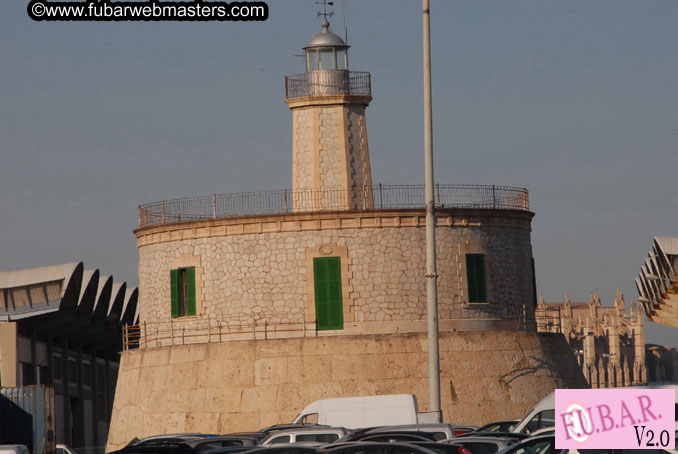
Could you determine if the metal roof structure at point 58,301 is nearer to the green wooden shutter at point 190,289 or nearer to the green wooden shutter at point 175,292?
the green wooden shutter at point 175,292

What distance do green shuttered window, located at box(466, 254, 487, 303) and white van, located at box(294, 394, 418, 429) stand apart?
7.81 m

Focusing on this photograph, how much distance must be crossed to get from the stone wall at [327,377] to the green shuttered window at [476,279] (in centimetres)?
149

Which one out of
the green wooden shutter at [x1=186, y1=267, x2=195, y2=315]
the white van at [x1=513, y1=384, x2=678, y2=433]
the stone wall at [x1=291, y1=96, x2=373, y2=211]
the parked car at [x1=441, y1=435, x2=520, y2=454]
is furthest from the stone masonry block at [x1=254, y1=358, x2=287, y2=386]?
the parked car at [x1=441, y1=435, x2=520, y2=454]

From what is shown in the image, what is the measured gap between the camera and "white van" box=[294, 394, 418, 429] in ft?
97.7

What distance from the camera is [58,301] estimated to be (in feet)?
149

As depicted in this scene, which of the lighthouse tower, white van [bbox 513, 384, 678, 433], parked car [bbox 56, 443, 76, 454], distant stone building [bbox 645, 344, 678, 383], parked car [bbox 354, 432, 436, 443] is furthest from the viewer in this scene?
distant stone building [bbox 645, 344, 678, 383]

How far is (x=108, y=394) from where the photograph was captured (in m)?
60.5

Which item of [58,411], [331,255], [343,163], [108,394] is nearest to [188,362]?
[331,255]

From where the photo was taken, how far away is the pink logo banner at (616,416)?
29.9 ft

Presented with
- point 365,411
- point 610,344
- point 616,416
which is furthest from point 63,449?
point 610,344

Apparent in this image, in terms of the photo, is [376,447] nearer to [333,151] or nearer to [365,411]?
[365,411]

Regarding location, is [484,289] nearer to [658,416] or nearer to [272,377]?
[272,377]

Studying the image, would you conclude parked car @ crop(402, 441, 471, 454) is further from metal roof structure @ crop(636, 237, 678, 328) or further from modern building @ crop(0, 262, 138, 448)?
modern building @ crop(0, 262, 138, 448)

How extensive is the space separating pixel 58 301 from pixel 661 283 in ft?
73.9
